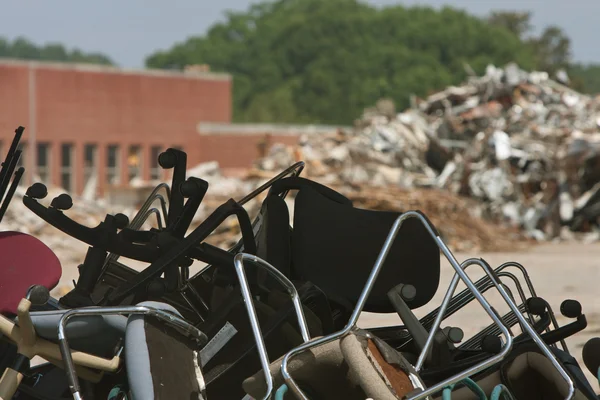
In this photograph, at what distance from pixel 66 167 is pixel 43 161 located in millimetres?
1188

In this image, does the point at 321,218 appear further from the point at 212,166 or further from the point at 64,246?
the point at 212,166

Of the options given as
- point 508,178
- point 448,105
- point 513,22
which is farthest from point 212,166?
point 513,22

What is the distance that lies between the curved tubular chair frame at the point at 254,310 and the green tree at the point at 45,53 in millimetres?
162450

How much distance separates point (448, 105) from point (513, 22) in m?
95.7

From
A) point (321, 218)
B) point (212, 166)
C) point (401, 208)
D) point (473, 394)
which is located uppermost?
point (321, 218)

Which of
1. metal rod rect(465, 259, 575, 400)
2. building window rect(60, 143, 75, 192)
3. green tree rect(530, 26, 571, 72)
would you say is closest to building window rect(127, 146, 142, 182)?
building window rect(60, 143, 75, 192)

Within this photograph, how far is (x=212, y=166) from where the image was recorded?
25.7 meters

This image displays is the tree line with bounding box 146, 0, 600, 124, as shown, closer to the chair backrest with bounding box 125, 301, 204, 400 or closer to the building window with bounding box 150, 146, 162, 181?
the building window with bounding box 150, 146, 162, 181

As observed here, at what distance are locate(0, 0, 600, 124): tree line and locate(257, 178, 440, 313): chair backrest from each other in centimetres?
8574

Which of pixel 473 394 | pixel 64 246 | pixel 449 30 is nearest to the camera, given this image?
pixel 473 394

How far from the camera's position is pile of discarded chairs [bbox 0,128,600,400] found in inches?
118

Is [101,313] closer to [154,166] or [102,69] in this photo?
[102,69]

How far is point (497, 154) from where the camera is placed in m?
20.9

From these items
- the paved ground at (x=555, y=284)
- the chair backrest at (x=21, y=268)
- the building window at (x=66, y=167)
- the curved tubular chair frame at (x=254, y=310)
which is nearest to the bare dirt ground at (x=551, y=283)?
the paved ground at (x=555, y=284)
